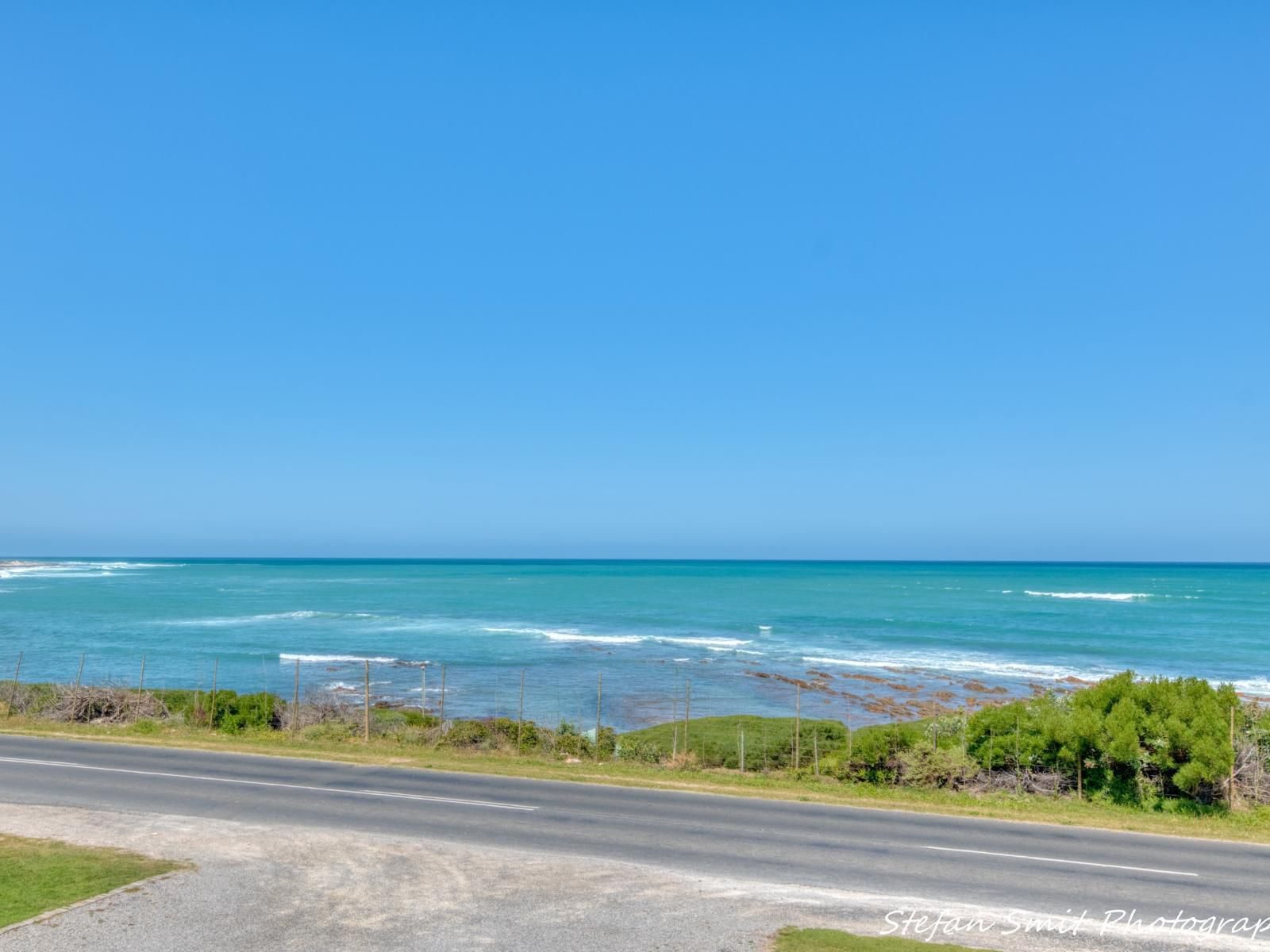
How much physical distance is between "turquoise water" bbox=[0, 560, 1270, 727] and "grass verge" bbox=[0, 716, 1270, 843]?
15206 mm

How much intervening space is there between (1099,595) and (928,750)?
129 m

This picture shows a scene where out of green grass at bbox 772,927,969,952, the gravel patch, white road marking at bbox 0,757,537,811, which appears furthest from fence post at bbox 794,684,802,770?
green grass at bbox 772,927,969,952

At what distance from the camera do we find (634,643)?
70.8 metres

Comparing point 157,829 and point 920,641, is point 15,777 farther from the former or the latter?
point 920,641

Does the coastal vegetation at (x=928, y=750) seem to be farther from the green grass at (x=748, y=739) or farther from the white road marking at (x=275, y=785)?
the white road marking at (x=275, y=785)

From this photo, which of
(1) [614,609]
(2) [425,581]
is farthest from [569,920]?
(2) [425,581]

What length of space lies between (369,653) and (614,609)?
45.5 metres

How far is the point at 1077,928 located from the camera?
11.9m

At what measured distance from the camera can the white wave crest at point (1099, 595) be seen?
126750 mm

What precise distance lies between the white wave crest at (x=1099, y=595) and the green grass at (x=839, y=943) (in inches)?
5058

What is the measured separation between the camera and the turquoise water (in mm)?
50438

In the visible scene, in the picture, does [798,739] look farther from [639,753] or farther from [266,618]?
[266,618]

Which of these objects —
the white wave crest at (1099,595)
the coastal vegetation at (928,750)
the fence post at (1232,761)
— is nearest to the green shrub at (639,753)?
the coastal vegetation at (928,750)

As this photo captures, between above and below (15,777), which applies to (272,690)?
below
